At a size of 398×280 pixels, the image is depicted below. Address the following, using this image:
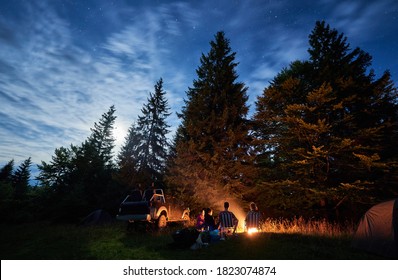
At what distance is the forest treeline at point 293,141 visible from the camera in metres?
12.6

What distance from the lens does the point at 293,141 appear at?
14750mm

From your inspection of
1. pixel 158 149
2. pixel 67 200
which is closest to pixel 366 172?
pixel 158 149

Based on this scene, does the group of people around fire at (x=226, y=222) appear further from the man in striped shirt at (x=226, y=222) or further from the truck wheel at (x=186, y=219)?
the truck wheel at (x=186, y=219)

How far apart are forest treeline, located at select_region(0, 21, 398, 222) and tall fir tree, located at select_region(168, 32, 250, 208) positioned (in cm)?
8

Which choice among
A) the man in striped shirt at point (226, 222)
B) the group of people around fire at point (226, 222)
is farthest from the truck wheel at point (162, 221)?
the man in striped shirt at point (226, 222)

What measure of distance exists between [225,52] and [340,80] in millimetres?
9399

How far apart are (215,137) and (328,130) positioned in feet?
24.6

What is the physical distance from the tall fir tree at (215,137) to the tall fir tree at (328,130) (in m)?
1.85

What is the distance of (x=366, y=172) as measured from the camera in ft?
42.3

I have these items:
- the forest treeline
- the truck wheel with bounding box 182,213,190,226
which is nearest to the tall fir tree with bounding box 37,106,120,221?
the forest treeline

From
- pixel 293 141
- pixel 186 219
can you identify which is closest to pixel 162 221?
pixel 186 219

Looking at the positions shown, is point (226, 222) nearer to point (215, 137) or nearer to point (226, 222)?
point (226, 222)

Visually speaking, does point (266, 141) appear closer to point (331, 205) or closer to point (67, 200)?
point (331, 205)

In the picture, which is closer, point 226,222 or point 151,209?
point 226,222
